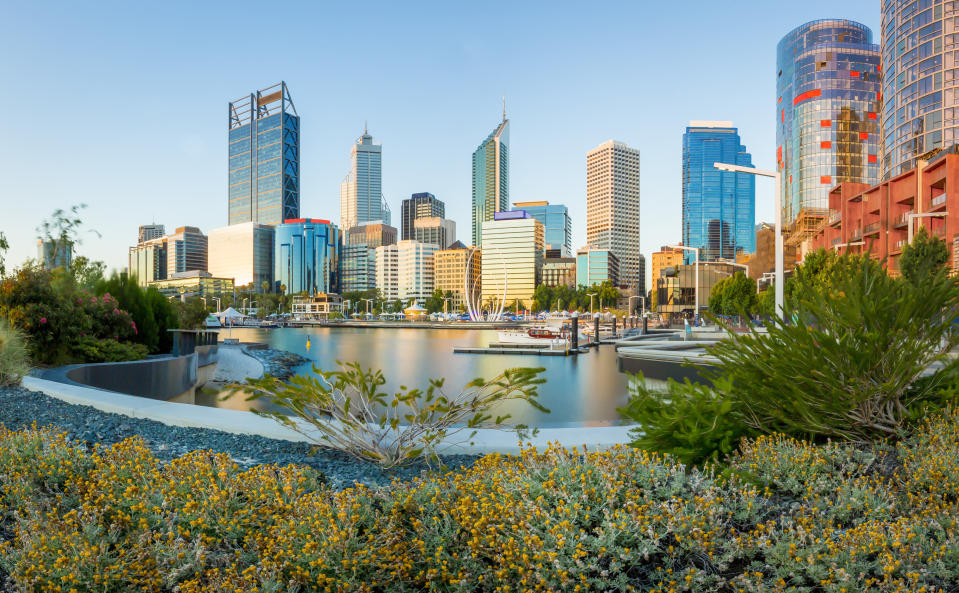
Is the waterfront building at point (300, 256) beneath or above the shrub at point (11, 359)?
above

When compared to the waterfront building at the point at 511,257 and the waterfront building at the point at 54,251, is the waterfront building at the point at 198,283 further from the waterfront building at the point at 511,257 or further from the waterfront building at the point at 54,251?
the waterfront building at the point at 54,251

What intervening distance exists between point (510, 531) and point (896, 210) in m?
56.1

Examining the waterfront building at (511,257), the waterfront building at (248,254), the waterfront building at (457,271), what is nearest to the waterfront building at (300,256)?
the waterfront building at (248,254)

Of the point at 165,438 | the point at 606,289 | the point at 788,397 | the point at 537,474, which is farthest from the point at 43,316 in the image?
the point at 606,289

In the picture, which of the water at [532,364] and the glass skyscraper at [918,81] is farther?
the glass skyscraper at [918,81]

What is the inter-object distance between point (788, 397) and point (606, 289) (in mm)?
129384

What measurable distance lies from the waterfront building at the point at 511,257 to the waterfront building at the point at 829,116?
234ft

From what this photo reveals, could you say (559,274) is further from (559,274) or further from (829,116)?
(829,116)

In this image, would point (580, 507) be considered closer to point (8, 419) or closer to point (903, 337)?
point (903, 337)

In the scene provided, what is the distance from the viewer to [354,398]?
5.44 m

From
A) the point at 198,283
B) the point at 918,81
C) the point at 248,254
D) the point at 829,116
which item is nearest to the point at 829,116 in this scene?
the point at 829,116

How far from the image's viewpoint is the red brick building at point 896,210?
38031mm

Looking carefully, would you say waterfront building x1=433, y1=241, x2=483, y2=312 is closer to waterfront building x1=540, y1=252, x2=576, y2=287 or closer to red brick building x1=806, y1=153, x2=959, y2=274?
waterfront building x1=540, y1=252, x2=576, y2=287

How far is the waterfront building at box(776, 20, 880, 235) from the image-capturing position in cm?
10975
